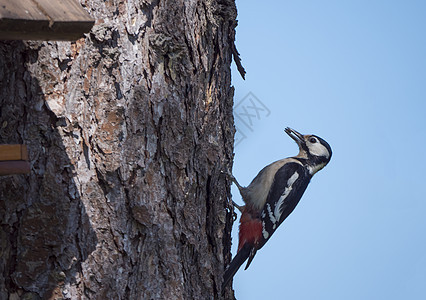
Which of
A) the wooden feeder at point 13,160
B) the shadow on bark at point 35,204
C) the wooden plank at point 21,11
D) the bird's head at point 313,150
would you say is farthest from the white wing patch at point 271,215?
the wooden plank at point 21,11

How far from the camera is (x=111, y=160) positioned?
1.95 metres

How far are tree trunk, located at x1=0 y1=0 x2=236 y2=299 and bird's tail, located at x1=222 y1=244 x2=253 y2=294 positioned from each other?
0.56 ft

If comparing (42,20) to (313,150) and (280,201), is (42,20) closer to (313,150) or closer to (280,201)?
(280,201)

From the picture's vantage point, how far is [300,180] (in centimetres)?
449

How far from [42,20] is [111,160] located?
64 centimetres

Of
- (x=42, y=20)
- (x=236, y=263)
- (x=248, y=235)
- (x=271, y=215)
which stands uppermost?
(x=42, y=20)

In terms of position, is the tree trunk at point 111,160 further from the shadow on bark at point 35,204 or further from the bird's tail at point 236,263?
the bird's tail at point 236,263

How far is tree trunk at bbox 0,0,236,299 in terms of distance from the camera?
183cm

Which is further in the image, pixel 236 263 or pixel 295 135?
pixel 295 135

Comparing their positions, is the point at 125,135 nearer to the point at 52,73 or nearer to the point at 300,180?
the point at 52,73

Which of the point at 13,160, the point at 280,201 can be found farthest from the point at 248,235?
the point at 13,160

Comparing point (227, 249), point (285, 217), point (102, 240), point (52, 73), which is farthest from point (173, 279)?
point (285, 217)

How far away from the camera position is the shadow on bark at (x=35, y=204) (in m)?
1.81

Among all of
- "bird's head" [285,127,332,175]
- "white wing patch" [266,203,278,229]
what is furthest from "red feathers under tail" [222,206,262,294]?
"bird's head" [285,127,332,175]
